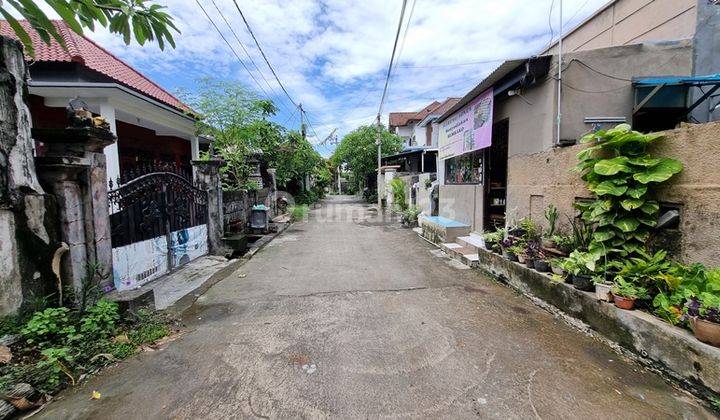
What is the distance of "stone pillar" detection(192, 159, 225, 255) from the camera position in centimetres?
684

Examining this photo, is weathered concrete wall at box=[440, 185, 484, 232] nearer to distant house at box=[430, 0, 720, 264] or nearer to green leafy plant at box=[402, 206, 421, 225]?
distant house at box=[430, 0, 720, 264]

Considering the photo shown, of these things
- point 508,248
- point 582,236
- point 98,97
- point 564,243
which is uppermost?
point 98,97

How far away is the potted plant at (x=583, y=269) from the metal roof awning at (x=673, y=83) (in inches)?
124

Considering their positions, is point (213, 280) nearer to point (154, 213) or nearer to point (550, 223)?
point (154, 213)

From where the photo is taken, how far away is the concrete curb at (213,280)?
13.6 feet

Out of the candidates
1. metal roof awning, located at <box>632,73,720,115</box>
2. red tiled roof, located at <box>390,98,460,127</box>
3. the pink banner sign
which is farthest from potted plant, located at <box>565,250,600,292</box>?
red tiled roof, located at <box>390,98,460,127</box>

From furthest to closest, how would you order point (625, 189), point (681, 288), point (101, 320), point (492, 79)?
point (492, 79), point (625, 189), point (101, 320), point (681, 288)

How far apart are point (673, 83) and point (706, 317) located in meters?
4.21

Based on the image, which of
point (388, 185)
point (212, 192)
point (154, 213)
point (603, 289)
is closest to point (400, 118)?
point (388, 185)

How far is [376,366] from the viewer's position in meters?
2.73

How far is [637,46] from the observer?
16.2 ft

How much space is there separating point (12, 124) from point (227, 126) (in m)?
6.11

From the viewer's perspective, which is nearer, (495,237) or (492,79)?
(495,237)

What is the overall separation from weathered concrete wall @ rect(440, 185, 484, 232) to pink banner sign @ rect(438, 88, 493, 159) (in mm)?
988
